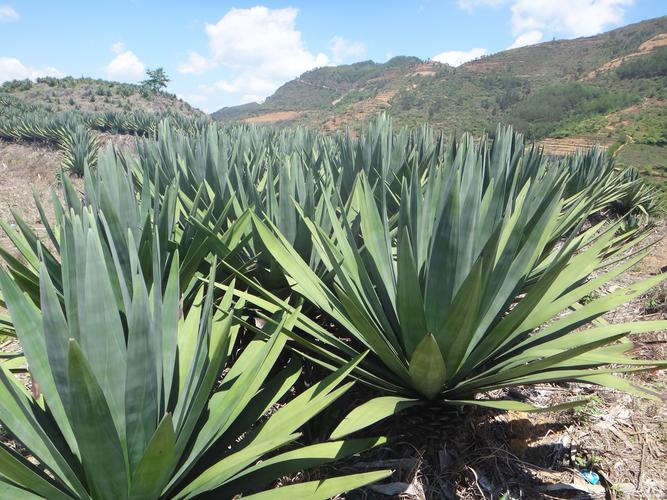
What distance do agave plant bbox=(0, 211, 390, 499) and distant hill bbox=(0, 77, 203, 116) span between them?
2785 cm

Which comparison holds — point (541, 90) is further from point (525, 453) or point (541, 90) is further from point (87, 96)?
point (525, 453)

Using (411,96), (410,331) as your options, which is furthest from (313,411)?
(411,96)

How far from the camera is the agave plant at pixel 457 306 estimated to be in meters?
1.23

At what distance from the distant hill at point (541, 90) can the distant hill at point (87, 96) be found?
10.4 metres

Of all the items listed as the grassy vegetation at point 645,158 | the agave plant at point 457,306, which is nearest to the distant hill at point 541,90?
the grassy vegetation at point 645,158

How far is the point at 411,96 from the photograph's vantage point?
52.6 m

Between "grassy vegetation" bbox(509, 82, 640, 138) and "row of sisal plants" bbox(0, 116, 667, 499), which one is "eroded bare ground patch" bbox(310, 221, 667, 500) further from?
"grassy vegetation" bbox(509, 82, 640, 138)

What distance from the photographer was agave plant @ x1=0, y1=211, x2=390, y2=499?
87cm

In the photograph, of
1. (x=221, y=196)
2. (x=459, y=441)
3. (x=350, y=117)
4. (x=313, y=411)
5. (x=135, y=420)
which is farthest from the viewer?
(x=350, y=117)

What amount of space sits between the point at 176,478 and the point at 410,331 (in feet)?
2.48

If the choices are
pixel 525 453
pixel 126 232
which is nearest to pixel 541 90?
pixel 525 453

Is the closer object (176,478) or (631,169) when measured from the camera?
(176,478)

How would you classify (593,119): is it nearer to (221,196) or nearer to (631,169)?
(631,169)

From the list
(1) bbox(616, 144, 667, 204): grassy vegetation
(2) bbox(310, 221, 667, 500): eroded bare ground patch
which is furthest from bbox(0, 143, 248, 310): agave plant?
(1) bbox(616, 144, 667, 204): grassy vegetation
